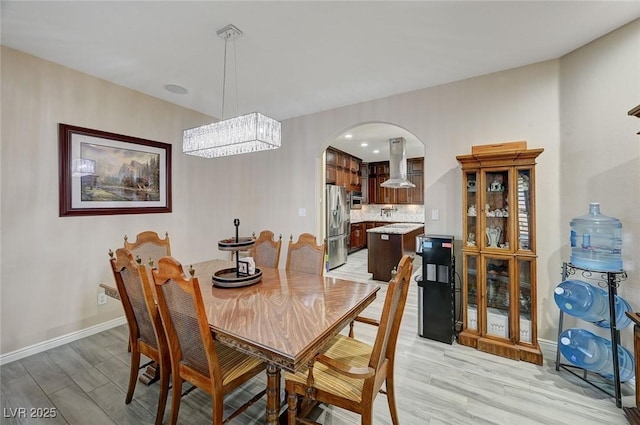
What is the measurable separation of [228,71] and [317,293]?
92.1 inches

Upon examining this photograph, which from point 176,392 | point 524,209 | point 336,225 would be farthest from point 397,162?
point 176,392

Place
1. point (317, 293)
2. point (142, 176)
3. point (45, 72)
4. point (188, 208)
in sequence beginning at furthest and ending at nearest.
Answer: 1. point (188, 208)
2. point (142, 176)
3. point (45, 72)
4. point (317, 293)

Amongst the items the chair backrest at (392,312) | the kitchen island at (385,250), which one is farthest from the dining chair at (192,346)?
the kitchen island at (385,250)

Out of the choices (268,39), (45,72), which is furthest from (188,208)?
(268,39)

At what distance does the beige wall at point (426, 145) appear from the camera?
2143 millimetres

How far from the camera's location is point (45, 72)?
2.53 m

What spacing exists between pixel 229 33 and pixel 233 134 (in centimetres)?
77

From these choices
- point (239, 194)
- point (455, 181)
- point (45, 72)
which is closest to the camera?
point (45, 72)

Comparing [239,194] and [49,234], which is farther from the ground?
[239,194]

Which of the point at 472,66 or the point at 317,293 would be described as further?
the point at 472,66

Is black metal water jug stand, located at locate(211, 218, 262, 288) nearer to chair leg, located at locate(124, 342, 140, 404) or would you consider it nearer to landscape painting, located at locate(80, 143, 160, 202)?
chair leg, located at locate(124, 342, 140, 404)

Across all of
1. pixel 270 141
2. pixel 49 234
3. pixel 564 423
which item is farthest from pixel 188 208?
pixel 564 423

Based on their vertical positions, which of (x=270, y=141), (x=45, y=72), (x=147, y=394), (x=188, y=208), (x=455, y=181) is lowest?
(x=147, y=394)

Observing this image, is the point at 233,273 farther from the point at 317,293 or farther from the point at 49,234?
the point at 49,234
